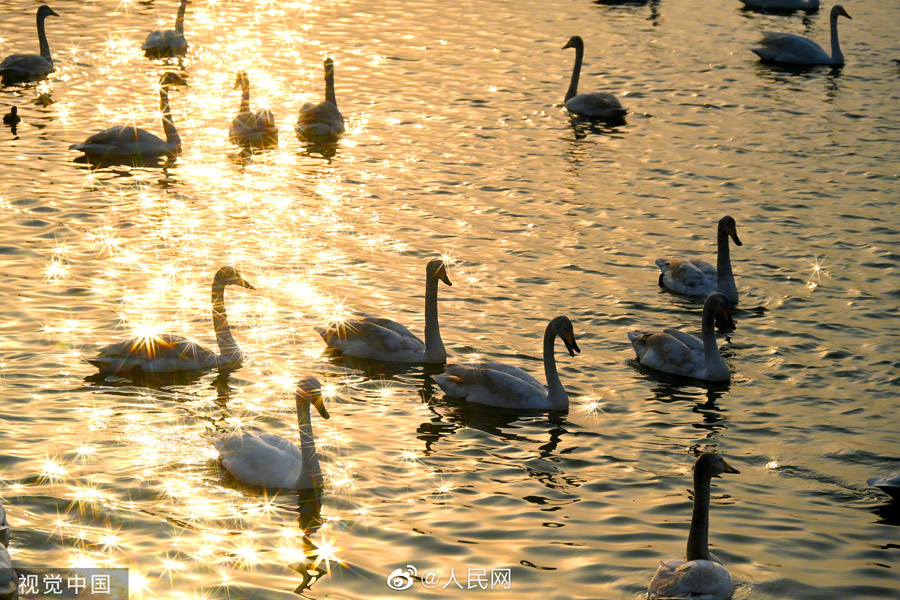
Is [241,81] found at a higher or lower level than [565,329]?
higher

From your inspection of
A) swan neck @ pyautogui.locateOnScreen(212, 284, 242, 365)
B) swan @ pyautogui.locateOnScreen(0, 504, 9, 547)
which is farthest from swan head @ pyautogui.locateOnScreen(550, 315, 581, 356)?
swan @ pyautogui.locateOnScreen(0, 504, 9, 547)

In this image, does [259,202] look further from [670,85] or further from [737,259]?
[670,85]

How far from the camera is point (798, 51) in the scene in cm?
2978

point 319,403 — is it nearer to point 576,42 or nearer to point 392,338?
point 392,338

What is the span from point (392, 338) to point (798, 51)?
1849 centimetres

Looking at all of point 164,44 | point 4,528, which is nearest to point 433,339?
point 4,528

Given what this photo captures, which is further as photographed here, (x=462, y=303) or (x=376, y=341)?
(x=462, y=303)

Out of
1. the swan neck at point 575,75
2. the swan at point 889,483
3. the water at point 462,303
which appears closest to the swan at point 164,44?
the water at point 462,303

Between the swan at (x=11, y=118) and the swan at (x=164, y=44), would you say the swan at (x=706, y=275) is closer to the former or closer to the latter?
the swan at (x=11, y=118)

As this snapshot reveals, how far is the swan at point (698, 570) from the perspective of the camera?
9.48 metres

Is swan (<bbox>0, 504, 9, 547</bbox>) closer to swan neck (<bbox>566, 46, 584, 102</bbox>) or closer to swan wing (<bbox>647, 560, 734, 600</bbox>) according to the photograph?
swan wing (<bbox>647, 560, 734, 600</bbox>)

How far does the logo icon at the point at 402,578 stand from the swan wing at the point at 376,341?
4575 millimetres

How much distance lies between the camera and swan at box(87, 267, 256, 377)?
44.7 ft

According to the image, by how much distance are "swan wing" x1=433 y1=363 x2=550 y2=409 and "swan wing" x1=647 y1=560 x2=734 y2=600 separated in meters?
3.98
